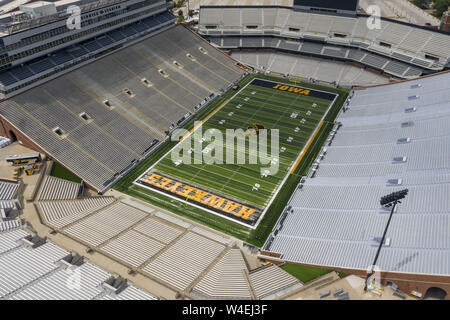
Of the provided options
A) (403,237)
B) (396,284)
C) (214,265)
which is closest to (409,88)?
(403,237)

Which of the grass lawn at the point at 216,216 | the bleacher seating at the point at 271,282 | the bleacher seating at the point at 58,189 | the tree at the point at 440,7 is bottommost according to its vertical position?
the bleacher seating at the point at 58,189

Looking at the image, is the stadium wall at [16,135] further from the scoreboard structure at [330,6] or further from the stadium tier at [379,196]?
the scoreboard structure at [330,6]

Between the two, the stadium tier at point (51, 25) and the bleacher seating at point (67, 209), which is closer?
the bleacher seating at point (67, 209)

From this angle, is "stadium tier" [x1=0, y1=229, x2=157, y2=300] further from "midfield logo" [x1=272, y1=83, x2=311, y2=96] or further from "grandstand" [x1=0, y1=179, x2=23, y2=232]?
"midfield logo" [x1=272, y1=83, x2=311, y2=96]

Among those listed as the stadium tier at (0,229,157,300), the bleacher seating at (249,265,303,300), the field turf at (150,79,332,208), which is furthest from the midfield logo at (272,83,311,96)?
the stadium tier at (0,229,157,300)

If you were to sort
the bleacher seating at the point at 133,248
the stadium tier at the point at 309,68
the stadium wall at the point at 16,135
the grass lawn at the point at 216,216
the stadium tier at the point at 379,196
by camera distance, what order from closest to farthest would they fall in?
1. the stadium tier at the point at 379,196
2. the bleacher seating at the point at 133,248
3. the grass lawn at the point at 216,216
4. the stadium wall at the point at 16,135
5. the stadium tier at the point at 309,68

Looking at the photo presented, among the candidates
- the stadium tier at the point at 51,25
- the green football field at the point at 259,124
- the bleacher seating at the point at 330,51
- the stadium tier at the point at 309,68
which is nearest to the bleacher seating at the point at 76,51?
the stadium tier at the point at 51,25

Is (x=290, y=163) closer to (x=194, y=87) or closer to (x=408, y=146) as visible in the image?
(x=408, y=146)

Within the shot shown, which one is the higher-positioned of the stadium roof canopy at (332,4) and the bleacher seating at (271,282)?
the stadium roof canopy at (332,4)
